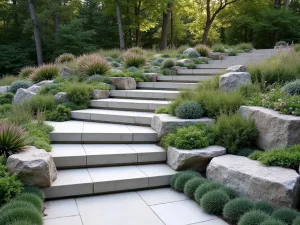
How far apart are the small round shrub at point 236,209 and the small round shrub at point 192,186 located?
566mm

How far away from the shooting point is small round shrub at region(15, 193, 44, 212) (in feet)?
9.57

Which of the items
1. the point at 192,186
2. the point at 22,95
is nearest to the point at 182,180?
the point at 192,186

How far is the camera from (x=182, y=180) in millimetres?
3732

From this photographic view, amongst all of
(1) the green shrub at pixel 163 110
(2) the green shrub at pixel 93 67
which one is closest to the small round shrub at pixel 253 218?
(1) the green shrub at pixel 163 110

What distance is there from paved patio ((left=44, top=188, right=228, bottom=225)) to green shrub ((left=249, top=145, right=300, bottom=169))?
1.03m

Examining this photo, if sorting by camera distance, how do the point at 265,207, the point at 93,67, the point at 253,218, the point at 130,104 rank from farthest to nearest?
the point at 93,67 < the point at 130,104 < the point at 265,207 < the point at 253,218

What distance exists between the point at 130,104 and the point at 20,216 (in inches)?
152

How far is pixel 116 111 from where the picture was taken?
19.9ft

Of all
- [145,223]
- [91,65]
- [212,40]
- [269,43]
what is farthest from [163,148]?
[212,40]

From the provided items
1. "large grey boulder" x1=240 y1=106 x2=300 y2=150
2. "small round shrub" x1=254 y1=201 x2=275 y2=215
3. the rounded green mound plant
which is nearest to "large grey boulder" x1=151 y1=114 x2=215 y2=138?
"large grey boulder" x1=240 y1=106 x2=300 y2=150

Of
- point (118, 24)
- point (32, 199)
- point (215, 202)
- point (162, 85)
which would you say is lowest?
point (215, 202)

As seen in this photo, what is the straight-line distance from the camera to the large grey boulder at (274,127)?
11.9 ft

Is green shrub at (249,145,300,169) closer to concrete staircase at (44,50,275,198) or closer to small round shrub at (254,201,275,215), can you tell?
small round shrub at (254,201,275,215)

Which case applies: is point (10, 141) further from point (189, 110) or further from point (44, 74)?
point (44, 74)
